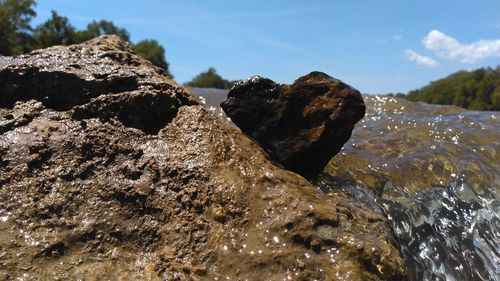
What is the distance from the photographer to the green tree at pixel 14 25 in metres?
37.5

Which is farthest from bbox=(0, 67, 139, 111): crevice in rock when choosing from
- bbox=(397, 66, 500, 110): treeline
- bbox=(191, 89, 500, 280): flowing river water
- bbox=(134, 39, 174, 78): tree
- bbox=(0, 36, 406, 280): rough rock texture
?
bbox=(397, 66, 500, 110): treeline

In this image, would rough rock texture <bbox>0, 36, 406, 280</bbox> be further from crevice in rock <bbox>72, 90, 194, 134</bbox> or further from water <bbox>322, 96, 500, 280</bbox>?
water <bbox>322, 96, 500, 280</bbox>

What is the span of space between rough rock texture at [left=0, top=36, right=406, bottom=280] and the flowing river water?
78cm

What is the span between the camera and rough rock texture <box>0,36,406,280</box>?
2723 mm

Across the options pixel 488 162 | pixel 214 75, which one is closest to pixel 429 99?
pixel 214 75

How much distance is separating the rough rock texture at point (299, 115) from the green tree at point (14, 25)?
113 ft

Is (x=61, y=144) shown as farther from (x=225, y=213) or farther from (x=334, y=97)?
(x=334, y=97)

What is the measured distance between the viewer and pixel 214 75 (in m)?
47.5

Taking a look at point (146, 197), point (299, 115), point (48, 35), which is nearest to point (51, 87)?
point (146, 197)

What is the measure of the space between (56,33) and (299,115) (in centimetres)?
3417

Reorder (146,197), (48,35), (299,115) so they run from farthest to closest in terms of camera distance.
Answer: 1. (48,35)
2. (299,115)
3. (146,197)

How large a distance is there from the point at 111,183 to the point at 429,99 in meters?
68.2

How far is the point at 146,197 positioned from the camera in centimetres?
307

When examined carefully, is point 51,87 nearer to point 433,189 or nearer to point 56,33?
point 433,189
